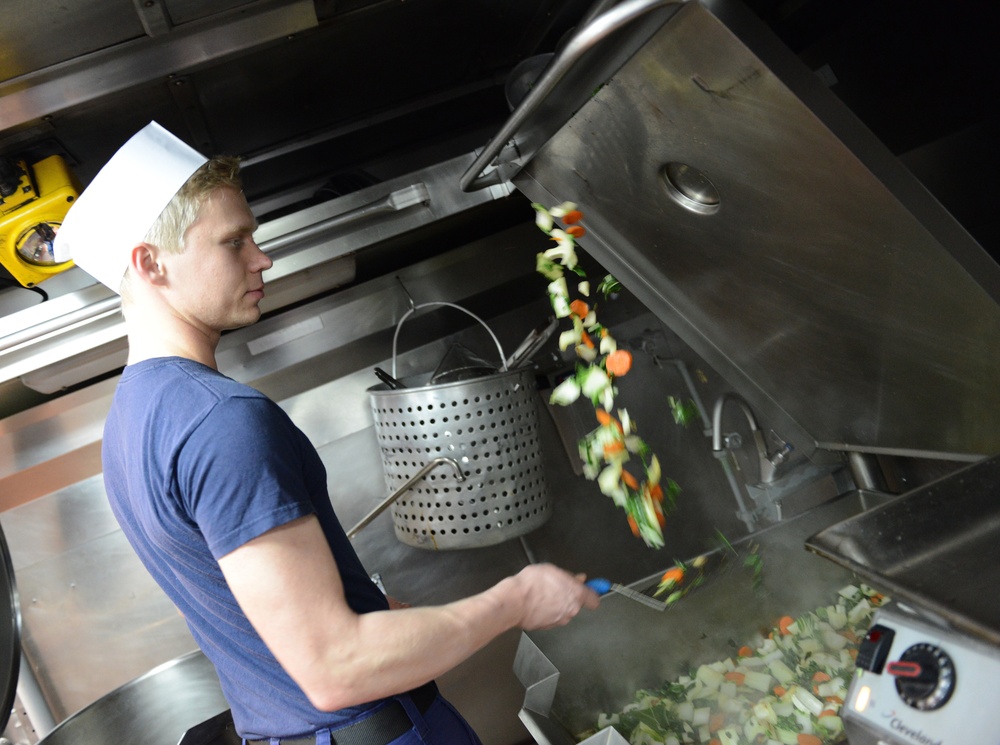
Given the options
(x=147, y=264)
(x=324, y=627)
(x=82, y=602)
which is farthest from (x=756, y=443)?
(x=82, y=602)

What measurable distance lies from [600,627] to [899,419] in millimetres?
674

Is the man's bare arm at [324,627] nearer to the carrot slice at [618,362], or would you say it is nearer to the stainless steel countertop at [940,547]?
the stainless steel countertop at [940,547]

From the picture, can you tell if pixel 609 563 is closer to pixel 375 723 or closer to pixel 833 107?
pixel 375 723

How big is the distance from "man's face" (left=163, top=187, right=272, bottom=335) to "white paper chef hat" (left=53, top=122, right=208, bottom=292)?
7 cm

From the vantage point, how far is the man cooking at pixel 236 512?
3.16ft

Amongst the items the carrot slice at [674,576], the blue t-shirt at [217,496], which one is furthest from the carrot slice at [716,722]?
the blue t-shirt at [217,496]

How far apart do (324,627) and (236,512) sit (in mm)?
167

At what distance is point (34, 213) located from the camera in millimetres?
1644

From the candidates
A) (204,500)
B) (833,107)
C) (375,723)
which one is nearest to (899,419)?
(833,107)

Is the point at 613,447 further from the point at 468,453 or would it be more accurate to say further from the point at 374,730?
the point at 374,730

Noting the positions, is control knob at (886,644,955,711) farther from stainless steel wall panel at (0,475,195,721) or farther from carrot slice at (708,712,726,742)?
stainless steel wall panel at (0,475,195,721)

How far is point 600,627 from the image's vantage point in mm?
1617

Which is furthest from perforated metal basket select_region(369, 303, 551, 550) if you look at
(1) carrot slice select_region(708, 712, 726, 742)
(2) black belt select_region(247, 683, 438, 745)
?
(2) black belt select_region(247, 683, 438, 745)

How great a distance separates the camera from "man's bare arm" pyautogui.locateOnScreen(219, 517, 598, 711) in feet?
3.13
